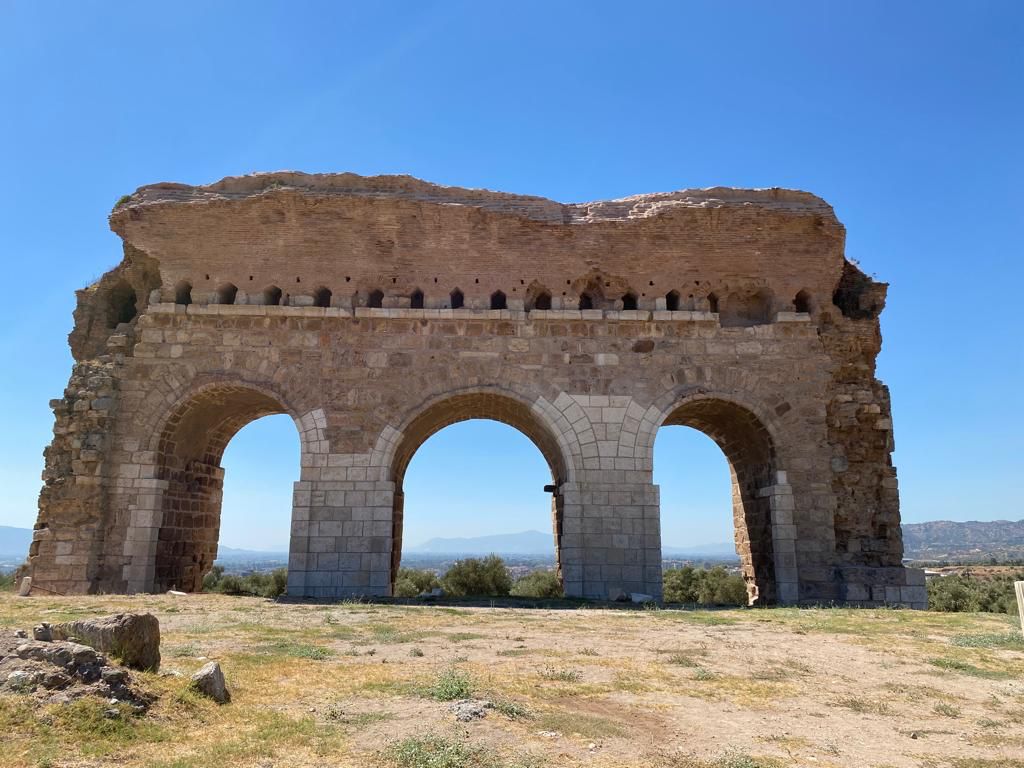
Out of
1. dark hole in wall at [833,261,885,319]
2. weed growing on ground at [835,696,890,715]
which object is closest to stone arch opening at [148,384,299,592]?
weed growing on ground at [835,696,890,715]

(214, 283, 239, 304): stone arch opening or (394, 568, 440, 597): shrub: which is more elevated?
(214, 283, 239, 304): stone arch opening

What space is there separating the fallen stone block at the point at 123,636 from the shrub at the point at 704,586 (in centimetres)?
2089

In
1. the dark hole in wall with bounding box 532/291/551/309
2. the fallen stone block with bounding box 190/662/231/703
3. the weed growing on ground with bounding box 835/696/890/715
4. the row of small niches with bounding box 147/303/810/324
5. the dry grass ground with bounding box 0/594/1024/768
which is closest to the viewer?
the dry grass ground with bounding box 0/594/1024/768

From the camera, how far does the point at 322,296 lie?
14805 mm

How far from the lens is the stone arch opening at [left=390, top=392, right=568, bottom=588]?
1431cm

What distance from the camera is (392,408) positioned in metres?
14.0

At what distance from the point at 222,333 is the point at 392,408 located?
3691 millimetres

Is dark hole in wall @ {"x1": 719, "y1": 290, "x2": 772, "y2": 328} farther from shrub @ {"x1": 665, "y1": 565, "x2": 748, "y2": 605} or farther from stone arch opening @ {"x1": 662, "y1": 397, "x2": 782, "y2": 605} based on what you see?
shrub @ {"x1": 665, "y1": 565, "x2": 748, "y2": 605}

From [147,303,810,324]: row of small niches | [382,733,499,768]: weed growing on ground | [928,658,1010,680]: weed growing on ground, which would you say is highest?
[147,303,810,324]: row of small niches

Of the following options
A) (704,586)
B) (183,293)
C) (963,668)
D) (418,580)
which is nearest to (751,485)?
(963,668)

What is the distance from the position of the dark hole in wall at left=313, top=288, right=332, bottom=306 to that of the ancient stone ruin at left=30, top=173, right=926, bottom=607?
44mm

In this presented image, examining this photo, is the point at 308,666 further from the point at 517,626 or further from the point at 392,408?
the point at 392,408

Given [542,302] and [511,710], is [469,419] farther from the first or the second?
[511,710]

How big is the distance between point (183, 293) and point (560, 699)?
12.4 m
